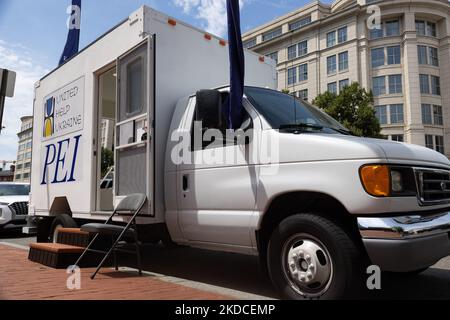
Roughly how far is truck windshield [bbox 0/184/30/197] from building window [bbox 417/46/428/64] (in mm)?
45646

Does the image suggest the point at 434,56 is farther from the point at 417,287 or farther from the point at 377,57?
the point at 417,287

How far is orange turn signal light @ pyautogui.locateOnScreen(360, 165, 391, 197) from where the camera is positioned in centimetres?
344

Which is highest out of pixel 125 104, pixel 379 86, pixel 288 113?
pixel 379 86

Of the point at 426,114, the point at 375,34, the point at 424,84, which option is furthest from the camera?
the point at 375,34

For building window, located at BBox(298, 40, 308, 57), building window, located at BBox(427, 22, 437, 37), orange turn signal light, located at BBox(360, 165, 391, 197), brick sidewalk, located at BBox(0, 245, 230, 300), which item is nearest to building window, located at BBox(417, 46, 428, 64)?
building window, located at BBox(427, 22, 437, 37)

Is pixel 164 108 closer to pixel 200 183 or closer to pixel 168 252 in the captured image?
pixel 200 183

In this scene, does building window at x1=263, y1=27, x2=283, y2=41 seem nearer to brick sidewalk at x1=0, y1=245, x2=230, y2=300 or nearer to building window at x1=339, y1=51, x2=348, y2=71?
building window at x1=339, y1=51, x2=348, y2=71

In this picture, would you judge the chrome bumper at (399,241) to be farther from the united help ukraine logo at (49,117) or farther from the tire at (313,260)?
the united help ukraine logo at (49,117)

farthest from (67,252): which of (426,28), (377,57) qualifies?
(426,28)

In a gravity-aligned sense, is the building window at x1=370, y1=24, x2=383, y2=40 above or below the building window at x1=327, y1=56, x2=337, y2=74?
above

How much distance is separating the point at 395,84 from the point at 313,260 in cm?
4833

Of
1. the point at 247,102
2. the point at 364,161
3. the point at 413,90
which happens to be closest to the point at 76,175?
the point at 247,102

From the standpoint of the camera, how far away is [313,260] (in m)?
3.67

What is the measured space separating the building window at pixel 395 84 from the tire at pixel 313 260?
1874 inches
